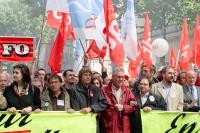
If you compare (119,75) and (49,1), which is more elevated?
(49,1)

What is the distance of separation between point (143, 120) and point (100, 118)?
0.63 metres

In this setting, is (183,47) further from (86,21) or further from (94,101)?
(94,101)

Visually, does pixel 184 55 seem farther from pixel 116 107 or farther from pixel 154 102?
pixel 116 107

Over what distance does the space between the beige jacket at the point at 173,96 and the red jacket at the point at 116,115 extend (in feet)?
2.11

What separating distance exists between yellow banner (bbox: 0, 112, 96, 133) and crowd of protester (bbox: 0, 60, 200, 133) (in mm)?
91

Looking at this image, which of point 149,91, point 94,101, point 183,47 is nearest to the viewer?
point 94,101

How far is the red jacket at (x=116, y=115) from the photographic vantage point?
6742mm

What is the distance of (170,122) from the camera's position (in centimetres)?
715

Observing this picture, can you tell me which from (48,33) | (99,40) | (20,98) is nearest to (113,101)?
(20,98)

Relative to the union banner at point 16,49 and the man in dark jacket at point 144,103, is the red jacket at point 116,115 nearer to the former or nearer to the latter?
the man in dark jacket at point 144,103

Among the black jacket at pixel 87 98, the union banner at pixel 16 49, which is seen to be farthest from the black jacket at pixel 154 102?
the union banner at pixel 16 49

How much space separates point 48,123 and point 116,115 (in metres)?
0.96

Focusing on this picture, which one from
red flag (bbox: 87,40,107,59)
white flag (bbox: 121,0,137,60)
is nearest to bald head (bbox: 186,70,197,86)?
white flag (bbox: 121,0,137,60)

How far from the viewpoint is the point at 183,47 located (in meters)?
13.4
